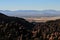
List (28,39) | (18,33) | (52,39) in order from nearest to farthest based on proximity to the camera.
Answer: (52,39) < (28,39) < (18,33)

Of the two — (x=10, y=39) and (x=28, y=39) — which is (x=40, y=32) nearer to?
(x=28, y=39)

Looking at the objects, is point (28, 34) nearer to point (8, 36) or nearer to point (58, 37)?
point (8, 36)

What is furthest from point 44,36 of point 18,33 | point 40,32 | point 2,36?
point 2,36

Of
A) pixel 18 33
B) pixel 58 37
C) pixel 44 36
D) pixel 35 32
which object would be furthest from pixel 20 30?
pixel 58 37

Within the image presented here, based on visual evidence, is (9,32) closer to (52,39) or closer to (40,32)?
(40,32)

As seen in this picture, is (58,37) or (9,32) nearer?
(58,37)

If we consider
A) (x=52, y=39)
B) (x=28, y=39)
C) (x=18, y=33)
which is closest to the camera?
(x=52, y=39)

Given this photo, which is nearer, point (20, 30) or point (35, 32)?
point (35, 32)

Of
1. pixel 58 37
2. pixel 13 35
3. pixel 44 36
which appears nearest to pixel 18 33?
pixel 13 35
